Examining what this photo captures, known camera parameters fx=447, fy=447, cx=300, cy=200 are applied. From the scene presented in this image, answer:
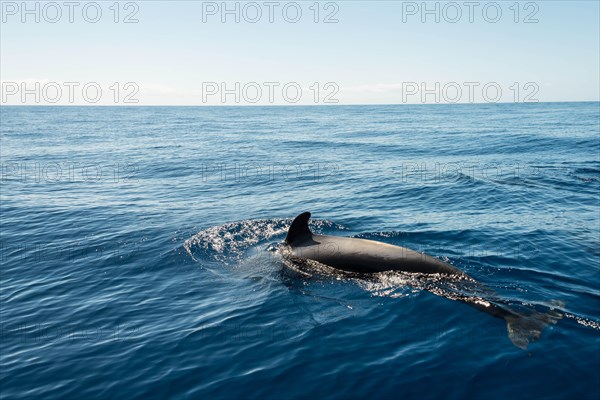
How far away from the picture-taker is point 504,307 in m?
10.5

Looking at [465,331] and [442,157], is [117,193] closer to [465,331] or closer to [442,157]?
[465,331]

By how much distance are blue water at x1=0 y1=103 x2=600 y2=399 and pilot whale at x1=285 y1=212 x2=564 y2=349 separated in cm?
30

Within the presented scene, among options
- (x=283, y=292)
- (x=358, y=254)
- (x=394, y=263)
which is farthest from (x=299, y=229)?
(x=394, y=263)

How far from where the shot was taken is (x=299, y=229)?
1383 centimetres

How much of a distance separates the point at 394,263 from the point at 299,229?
318 cm

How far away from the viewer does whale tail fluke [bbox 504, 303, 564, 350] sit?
9219mm

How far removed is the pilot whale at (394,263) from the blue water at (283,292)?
297 mm

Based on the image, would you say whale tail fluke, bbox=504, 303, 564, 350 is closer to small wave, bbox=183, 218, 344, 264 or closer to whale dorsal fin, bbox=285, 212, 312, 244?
whale dorsal fin, bbox=285, 212, 312, 244

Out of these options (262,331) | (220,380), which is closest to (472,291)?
(262,331)

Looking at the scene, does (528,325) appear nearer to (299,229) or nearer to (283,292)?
(283,292)

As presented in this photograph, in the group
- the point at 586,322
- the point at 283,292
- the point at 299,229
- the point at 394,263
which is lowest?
the point at 586,322

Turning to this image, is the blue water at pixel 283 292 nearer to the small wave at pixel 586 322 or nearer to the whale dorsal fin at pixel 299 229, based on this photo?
the small wave at pixel 586 322

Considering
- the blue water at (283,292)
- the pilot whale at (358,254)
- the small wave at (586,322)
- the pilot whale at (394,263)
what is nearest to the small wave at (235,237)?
the blue water at (283,292)

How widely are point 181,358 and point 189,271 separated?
5074 mm
